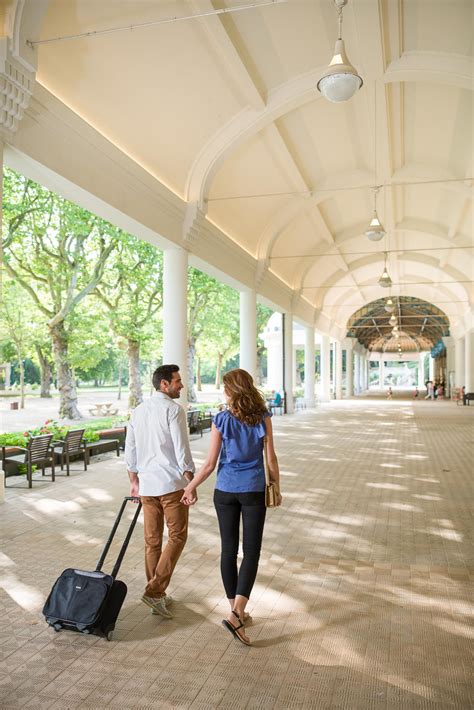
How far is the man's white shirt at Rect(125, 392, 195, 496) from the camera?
3795 millimetres

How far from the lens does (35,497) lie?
770 centimetres

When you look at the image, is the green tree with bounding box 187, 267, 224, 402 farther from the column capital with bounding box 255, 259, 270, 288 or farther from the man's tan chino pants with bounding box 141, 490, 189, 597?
the man's tan chino pants with bounding box 141, 490, 189, 597

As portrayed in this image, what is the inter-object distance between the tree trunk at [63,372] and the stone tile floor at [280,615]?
32.7 ft

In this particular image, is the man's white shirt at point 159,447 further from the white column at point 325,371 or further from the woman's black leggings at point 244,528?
Result: the white column at point 325,371

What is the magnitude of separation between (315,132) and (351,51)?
327 centimetres

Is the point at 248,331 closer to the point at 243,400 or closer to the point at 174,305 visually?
the point at 174,305

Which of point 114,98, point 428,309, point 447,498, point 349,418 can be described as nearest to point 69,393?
point 349,418

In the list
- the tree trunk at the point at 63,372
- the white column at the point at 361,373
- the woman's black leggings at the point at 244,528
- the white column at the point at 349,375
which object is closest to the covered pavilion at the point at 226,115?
the woman's black leggings at the point at 244,528

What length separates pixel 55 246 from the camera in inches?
695

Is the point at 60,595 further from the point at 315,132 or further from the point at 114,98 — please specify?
the point at 315,132

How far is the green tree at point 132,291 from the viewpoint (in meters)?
19.5

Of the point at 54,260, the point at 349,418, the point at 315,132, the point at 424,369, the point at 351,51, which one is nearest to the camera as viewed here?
the point at 351,51

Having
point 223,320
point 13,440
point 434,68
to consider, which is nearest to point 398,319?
point 223,320

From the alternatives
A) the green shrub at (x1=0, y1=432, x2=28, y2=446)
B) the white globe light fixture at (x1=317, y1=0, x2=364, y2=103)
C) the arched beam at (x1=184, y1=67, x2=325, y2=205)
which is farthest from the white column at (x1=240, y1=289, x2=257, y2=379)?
the white globe light fixture at (x1=317, y1=0, x2=364, y2=103)
